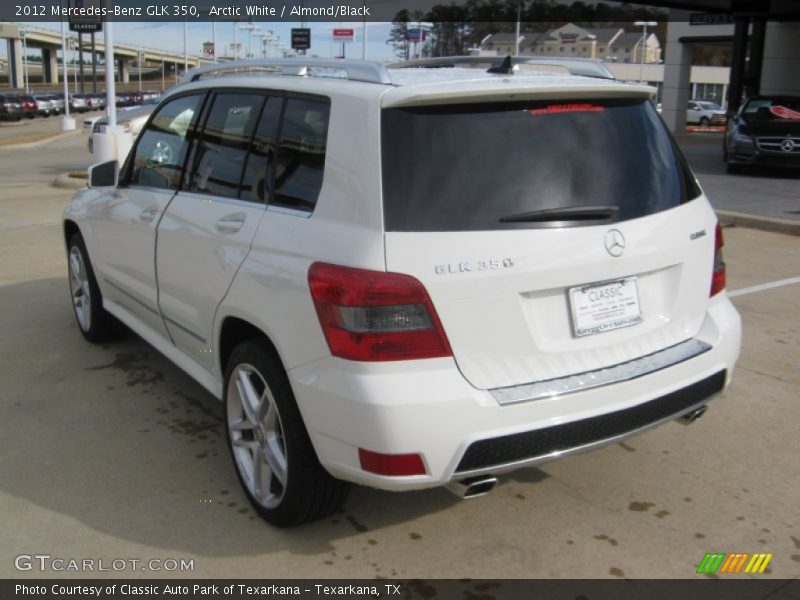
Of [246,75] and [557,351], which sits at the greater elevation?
[246,75]

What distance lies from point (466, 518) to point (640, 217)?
1400mm

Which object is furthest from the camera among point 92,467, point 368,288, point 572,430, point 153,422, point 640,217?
point 153,422

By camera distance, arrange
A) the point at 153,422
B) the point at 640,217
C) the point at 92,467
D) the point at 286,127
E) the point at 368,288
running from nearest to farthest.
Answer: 1. the point at 368,288
2. the point at 640,217
3. the point at 286,127
4. the point at 92,467
5. the point at 153,422

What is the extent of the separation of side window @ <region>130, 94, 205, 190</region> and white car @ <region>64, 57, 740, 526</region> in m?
0.62

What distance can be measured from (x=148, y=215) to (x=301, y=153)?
1.41m

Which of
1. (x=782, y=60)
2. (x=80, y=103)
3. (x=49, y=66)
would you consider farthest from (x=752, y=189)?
(x=49, y=66)

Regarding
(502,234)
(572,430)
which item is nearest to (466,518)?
(572,430)

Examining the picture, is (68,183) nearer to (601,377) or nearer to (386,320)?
(386,320)

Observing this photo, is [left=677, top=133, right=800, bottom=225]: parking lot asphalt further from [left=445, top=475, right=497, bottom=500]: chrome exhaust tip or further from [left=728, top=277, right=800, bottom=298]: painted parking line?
[left=445, top=475, right=497, bottom=500]: chrome exhaust tip

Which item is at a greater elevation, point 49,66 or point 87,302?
point 49,66

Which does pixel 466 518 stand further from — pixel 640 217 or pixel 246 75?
pixel 246 75

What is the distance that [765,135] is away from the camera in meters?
16.4

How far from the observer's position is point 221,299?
11.4ft

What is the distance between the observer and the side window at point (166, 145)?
13.9 ft
